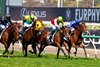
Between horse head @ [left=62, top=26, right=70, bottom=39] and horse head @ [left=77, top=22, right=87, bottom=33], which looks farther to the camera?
horse head @ [left=77, top=22, right=87, bottom=33]

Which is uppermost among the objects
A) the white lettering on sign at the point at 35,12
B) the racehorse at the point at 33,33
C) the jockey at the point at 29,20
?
the jockey at the point at 29,20

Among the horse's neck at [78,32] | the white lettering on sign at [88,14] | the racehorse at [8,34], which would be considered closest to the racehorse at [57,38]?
the horse's neck at [78,32]

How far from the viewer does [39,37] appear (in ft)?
69.0

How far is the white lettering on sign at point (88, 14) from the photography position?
32438mm

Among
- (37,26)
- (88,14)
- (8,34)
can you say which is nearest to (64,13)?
(88,14)

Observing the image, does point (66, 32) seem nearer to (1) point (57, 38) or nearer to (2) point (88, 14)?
(1) point (57, 38)

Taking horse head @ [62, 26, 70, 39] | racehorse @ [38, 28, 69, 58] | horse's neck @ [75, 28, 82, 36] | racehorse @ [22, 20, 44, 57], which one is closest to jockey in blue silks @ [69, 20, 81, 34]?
horse's neck @ [75, 28, 82, 36]

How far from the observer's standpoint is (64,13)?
1326 inches

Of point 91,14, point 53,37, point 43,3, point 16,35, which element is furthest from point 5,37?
point 43,3

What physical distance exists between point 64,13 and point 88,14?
6.15ft

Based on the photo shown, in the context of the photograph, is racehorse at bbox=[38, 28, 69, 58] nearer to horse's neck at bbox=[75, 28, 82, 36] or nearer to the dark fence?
horse's neck at bbox=[75, 28, 82, 36]

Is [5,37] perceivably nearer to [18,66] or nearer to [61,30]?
[61,30]

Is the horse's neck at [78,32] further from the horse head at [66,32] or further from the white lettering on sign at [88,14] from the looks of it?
the white lettering on sign at [88,14]

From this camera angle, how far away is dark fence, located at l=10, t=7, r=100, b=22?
32656 mm
